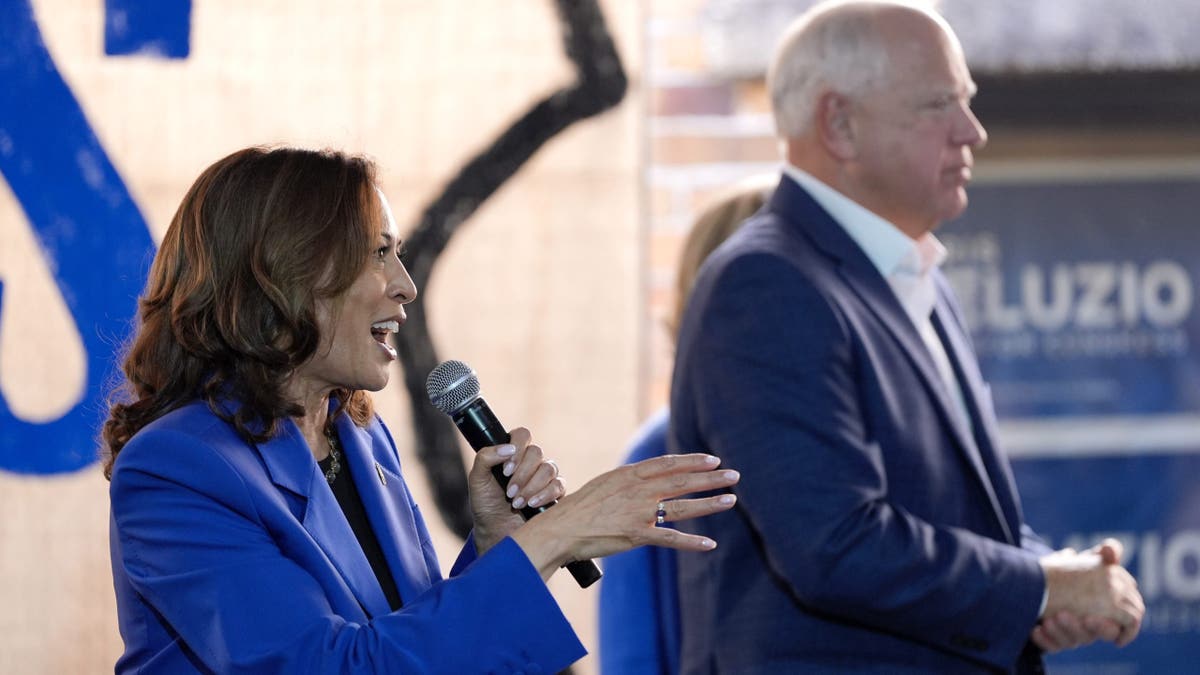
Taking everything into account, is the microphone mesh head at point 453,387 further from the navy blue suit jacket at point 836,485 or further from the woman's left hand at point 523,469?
the navy blue suit jacket at point 836,485

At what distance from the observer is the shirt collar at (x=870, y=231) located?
262 cm

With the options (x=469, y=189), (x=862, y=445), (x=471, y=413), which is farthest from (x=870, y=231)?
(x=471, y=413)

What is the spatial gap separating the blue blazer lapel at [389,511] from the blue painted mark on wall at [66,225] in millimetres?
777

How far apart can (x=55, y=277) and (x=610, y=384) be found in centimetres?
106

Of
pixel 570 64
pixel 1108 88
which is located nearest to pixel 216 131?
pixel 570 64

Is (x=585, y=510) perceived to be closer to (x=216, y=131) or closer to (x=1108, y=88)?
(x=216, y=131)

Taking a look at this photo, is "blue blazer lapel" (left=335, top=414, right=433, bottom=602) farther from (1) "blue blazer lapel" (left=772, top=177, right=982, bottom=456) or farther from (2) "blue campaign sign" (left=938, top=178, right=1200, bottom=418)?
(2) "blue campaign sign" (left=938, top=178, right=1200, bottom=418)

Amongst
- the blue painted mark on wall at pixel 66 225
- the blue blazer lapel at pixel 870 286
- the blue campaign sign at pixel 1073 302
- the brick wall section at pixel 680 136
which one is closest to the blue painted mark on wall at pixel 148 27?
the blue painted mark on wall at pixel 66 225

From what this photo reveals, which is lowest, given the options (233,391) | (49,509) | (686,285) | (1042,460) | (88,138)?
(1042,460)

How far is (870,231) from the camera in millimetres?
2635

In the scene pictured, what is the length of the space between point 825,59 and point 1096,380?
1625 mm

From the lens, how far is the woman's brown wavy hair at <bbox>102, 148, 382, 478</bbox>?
1.84 metres

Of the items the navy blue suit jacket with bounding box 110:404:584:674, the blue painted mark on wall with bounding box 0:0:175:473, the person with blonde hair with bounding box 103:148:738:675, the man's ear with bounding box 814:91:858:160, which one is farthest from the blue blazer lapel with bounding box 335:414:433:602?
the man's ear with bounding box 814:91:858:160

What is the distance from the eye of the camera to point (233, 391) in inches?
73.3
